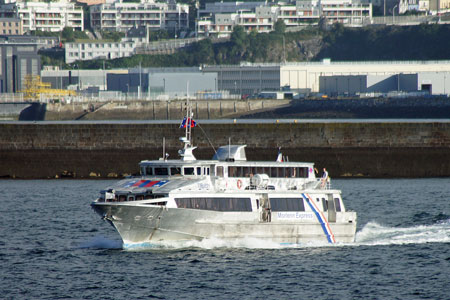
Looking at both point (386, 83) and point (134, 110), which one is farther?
point (386, 83)

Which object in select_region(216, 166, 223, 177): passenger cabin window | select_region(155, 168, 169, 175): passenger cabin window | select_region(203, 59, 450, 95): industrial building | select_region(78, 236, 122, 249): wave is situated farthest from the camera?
select_region(203, 59, 450, 95): industrial building

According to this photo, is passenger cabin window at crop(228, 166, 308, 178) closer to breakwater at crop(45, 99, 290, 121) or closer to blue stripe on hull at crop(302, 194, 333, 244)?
blue stripe on hull at crop(302, 194, 333, 244)

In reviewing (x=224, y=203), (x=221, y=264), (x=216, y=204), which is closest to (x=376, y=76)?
(x=224, y=203)

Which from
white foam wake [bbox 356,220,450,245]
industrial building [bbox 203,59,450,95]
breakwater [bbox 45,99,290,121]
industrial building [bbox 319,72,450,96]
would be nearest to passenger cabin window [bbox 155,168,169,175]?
white foam wake [bbox 356,220,450,245]

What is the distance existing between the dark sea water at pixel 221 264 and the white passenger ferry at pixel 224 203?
0.66 m

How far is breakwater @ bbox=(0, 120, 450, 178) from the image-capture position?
69375 millimetres

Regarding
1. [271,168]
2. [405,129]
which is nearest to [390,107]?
[405,129]

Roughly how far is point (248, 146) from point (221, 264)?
3254 cm

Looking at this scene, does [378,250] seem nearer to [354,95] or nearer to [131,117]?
[131,117]

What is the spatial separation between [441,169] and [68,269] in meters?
37.9

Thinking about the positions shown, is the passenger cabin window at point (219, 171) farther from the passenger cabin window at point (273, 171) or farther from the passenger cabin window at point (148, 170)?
the passenger cabin window at point (148, 170)

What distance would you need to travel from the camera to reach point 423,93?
16988cm

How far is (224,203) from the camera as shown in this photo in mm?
40781

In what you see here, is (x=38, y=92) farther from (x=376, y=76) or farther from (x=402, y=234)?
(x=402, y=234)
